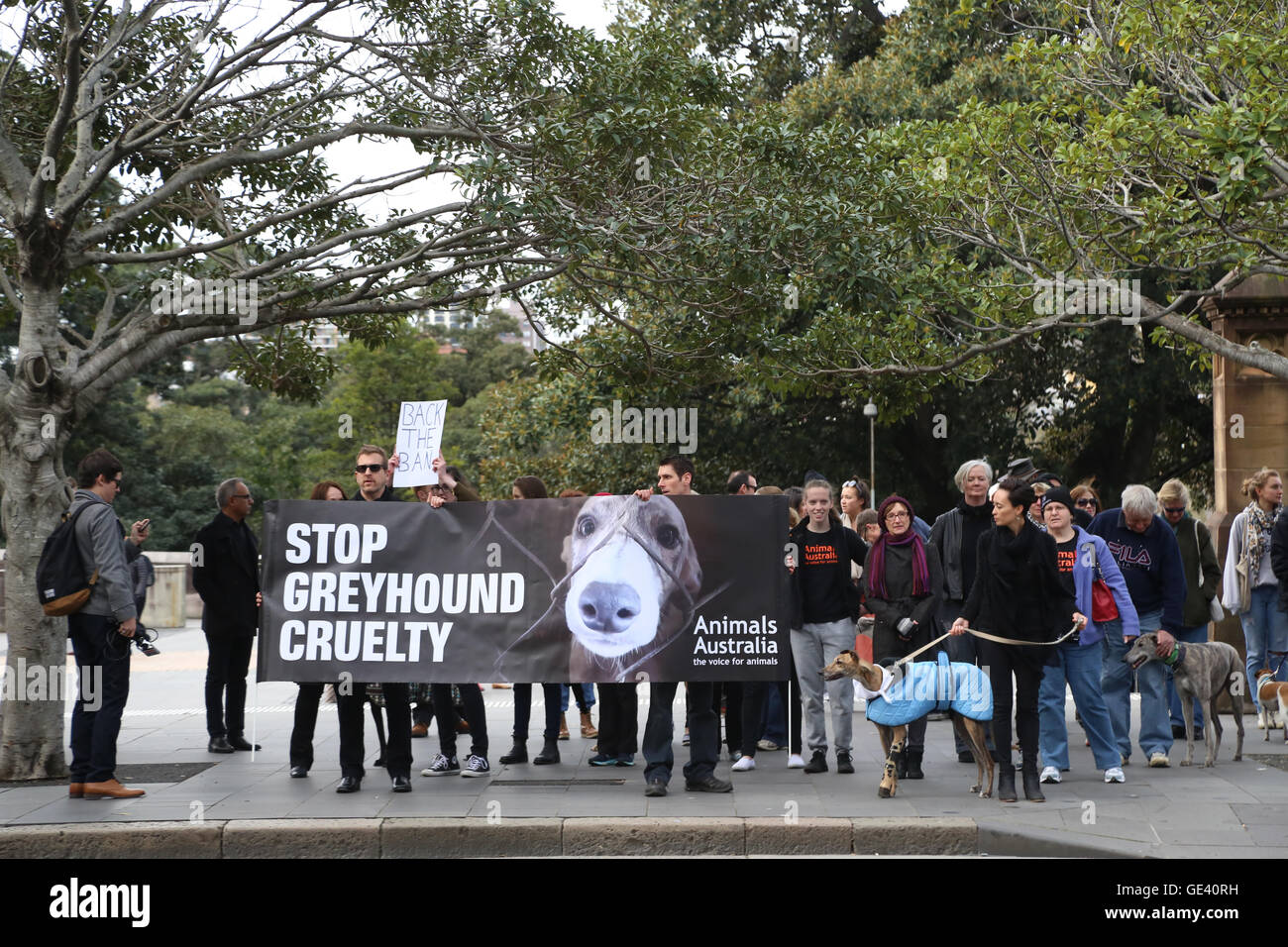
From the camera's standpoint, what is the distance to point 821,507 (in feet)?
29.9

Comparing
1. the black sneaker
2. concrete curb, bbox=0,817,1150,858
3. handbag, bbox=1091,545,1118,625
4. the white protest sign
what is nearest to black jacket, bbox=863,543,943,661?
handbag, bbox=1091,545,1118,625

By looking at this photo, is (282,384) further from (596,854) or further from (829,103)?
(829,103)

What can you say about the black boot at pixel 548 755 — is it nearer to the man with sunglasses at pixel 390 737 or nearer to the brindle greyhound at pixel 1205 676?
the man with sunglasses at pixel 390 737

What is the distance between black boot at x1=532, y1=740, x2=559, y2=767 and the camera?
9562 mm

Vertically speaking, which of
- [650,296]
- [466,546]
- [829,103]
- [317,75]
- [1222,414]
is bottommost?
[466,546]

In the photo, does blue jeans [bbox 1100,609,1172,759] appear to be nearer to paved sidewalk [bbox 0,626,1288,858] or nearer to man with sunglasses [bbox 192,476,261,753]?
paved sidewalk [bbox 0,626,1288,858]

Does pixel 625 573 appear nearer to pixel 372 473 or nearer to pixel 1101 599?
pixel 372 473

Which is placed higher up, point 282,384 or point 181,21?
point 181,21

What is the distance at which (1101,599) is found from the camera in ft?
29.6

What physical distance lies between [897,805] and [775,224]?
454 centimetres

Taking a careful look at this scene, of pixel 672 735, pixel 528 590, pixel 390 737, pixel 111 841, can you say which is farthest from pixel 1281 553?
pixel 111 841

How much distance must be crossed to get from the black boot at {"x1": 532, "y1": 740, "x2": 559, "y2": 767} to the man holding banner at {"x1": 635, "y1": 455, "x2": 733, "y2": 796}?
4.56 feet

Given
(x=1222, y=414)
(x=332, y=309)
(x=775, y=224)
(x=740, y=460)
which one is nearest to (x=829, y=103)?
(x=740, y=460)

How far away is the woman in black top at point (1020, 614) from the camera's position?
8008mm
